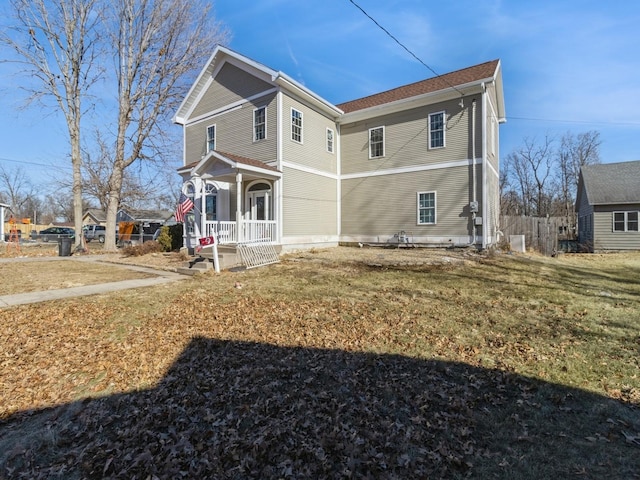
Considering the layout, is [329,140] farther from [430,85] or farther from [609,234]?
[609,234]

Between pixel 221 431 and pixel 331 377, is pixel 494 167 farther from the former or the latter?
pixel 221 431

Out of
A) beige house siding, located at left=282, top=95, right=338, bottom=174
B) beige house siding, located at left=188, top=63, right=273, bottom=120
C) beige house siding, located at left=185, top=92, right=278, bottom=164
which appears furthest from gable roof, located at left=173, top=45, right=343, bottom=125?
beige house siding, located at left=185, top=92, right=278, bottom=164

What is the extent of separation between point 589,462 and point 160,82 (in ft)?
75.3

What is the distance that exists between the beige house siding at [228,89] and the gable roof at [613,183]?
65.4 ft

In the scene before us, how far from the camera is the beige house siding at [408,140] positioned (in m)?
13.6

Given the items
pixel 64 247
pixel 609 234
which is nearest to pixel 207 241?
pixel 64 247

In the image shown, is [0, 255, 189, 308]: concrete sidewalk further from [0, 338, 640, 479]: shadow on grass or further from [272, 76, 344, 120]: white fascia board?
[272, 76, 344, 120]: white fascia board

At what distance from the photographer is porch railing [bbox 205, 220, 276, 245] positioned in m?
11.2


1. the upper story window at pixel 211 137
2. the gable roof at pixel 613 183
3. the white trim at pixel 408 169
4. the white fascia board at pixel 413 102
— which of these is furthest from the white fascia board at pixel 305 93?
the gable roof at pixel 613 183

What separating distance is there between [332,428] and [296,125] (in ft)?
42.5

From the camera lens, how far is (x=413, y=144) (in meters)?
14.7

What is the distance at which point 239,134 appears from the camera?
1470 centimetres

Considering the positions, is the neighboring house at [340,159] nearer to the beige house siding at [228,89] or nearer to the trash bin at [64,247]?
the beige house siding at [228,89]

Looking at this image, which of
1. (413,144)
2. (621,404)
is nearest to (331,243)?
(413,144)
